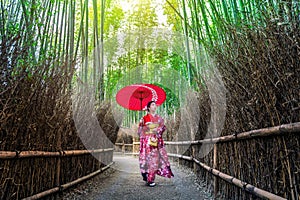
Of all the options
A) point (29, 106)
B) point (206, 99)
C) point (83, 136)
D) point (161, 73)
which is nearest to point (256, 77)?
point (29, 106)

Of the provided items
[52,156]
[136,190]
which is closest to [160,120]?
[136,190]

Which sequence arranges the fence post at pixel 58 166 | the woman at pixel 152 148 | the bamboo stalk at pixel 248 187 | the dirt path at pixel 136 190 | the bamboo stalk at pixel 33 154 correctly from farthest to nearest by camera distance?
the woman at pixel 152 148, the dirt path at pixel 136 190, the fence post at pixel 58 166, the bamboo stalk at pixel 33 154, the bamboo stalk at pixel 248 187

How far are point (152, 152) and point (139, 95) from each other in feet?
4.66

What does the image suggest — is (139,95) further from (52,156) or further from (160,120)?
(52,156)

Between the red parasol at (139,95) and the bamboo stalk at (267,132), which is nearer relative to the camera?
the bamboo stalk at (267,132)

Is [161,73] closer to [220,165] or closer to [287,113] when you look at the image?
[220,165]

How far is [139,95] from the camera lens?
6066 millimetres

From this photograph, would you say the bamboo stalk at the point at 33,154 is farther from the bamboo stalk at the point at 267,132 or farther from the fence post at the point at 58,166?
the bamboo stalk at the point at 267,132

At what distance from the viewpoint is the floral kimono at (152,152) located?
4.88 metres

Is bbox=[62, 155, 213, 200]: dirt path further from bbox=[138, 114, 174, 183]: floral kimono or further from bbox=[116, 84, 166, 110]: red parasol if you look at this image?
bbox=[116, 84, 166, 110]: red parasol

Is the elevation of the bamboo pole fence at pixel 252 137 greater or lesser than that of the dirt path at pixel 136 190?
greater

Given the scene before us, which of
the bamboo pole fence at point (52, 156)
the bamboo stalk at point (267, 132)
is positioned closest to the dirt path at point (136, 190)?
the bamboo pole fence at point (52, 156)

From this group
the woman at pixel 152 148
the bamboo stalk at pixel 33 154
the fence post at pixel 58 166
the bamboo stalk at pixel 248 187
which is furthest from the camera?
the woman at pixel 152 148

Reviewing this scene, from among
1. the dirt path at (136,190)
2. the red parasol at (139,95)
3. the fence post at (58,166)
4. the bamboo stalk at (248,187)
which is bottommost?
the dirt path at (136,190)
